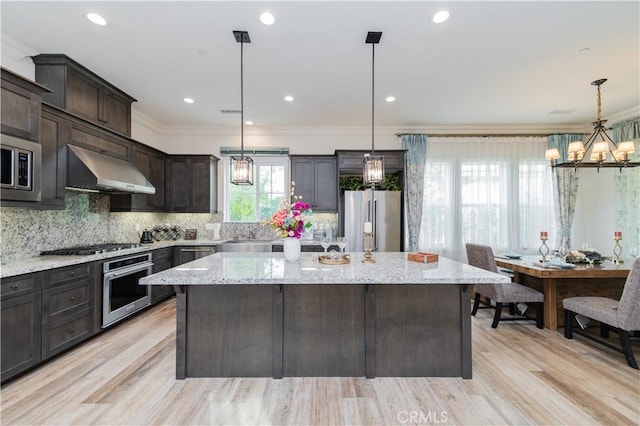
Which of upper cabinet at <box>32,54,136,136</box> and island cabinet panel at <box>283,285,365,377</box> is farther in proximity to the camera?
upper cabinet at <box>32,54,136,136</box>

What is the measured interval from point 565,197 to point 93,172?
728 centimetres

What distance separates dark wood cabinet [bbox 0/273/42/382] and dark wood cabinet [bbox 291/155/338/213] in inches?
146

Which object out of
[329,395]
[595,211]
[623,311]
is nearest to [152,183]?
[329,395]

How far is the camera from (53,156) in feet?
9.75

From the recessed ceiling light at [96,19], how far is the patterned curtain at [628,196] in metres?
7.09

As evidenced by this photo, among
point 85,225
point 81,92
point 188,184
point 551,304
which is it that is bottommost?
point 551,304

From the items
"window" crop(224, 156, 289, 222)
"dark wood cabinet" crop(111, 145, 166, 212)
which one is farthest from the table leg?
"dark wood cabinet" crop(111, 145, 166, 212)

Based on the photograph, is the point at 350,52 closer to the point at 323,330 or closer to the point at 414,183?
the point at 323,330

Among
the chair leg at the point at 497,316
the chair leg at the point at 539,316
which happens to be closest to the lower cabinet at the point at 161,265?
the chair leg at the point at 497,316

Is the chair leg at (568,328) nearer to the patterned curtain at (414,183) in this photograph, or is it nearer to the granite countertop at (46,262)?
the patterned curtain at (414,183)

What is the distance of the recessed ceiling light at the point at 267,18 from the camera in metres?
2.46

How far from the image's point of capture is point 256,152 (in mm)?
5645

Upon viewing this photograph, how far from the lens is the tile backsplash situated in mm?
2867

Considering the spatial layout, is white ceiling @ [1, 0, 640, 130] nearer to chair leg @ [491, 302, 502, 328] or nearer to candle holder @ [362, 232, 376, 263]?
candle holder @ [362, 232, 376, 263]
